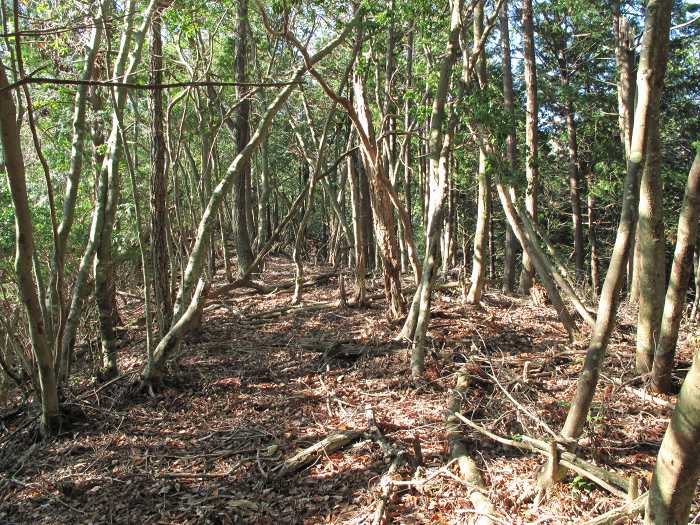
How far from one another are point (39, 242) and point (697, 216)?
1092cm

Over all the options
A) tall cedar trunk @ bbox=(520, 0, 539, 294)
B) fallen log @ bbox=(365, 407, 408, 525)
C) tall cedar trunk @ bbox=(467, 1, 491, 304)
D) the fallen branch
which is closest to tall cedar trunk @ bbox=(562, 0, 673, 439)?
Answer: the fallen branch

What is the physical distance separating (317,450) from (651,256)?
3874 mm

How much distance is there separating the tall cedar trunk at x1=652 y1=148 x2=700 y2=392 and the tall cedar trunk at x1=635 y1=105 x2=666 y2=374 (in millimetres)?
270

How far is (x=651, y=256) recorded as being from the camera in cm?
525

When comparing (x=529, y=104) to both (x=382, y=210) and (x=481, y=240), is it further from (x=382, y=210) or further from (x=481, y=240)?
(x=382, y=210)

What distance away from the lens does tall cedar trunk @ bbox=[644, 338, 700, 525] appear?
1963 millimetres

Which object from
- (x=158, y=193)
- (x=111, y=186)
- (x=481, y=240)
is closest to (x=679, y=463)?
(x=111, y=186)

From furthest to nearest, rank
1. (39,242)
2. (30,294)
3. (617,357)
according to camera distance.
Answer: (39,242)
(617,357)
(30,294)

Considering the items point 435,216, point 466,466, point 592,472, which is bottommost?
point 466,466

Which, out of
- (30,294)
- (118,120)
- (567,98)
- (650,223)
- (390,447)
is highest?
(567,98)

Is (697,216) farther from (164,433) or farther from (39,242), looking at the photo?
(39,242)

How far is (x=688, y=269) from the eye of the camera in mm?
4781

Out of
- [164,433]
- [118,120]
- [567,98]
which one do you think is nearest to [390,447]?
[164,433]

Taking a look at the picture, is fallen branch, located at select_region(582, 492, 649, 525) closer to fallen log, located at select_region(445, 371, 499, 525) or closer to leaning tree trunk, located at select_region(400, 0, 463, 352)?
fallen log, located at select_region(445, 371, 499, 525)
